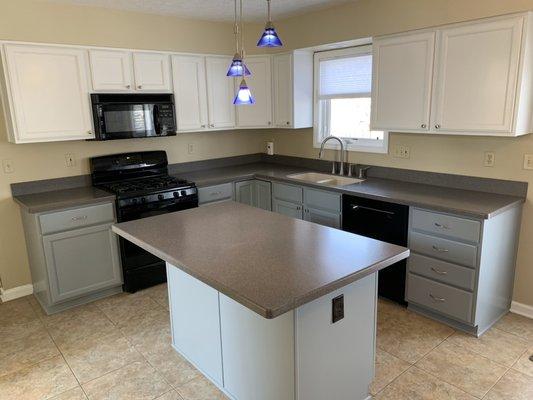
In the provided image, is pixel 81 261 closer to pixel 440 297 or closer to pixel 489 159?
pixel 440 297

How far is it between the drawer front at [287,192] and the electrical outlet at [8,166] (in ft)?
7.61

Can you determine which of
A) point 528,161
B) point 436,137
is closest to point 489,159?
point 528,161

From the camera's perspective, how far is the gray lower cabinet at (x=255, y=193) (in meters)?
4.22

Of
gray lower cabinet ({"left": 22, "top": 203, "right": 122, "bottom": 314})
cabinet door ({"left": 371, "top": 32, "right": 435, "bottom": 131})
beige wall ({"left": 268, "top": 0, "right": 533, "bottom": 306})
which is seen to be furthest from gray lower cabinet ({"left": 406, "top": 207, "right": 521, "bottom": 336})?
gray lower cabinet ({"left": 22, "top": 203, "right": 122, "bottom": 314})

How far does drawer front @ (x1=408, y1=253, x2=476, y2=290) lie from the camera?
2783mm

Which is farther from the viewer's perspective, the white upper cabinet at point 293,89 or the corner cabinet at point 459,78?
the white upper cabinet at point 293,89

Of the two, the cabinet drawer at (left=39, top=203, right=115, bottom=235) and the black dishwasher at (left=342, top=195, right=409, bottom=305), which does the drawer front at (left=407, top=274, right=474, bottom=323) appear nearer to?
the black dishwasher at (left=342, top=195, right=409, bottom=305)

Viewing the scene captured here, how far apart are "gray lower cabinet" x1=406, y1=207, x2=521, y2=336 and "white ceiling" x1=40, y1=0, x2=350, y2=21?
2.13 m

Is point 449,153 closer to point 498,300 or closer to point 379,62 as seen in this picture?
point 379,62

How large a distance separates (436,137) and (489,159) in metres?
0.45

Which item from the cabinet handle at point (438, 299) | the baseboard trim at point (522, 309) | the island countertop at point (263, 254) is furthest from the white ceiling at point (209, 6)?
the baseboard trim at point (522, 309)

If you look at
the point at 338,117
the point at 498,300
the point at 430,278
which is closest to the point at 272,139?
the point at 338,117

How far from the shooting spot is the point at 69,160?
371 centimetres

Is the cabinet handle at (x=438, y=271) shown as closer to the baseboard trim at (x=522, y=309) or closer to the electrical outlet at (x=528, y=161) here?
the baseboard trim at (x=522, y=309)
